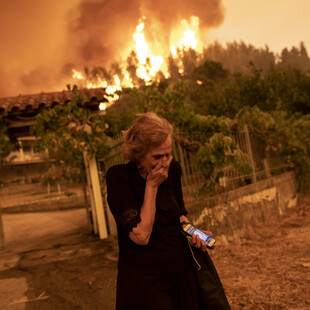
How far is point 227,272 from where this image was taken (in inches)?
163

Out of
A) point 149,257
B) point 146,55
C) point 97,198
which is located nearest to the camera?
point 149,257

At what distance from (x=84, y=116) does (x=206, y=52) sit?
6467 centimetres

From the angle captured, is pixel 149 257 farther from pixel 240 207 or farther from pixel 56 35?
pixel 56 35

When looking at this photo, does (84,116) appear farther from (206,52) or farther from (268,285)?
(206,52)

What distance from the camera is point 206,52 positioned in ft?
216

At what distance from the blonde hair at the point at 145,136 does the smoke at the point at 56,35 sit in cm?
1428

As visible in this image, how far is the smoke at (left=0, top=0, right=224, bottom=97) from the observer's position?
1440cm

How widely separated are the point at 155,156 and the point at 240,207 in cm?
460

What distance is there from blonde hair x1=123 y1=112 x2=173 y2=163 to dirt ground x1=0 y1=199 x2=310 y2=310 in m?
2.33

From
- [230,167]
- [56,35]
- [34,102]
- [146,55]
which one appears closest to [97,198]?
[34,102]

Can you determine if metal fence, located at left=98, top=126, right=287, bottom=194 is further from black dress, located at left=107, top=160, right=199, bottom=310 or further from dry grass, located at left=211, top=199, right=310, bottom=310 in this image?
black dress, located at left=107, top=160, right=199, bottom=310

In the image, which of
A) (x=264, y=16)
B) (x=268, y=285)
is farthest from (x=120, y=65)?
(x=268, y=285)

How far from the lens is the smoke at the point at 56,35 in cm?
1440

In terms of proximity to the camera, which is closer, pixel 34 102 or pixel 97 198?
pixel 34 102
